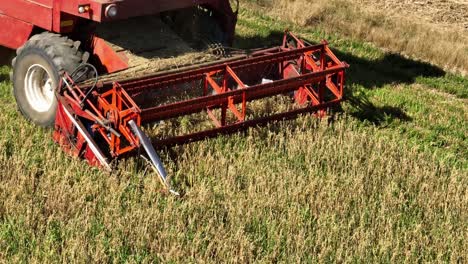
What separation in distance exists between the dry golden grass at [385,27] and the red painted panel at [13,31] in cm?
571

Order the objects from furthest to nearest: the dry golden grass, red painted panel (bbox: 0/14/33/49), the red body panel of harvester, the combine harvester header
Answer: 1. the dry golden grass
2. red painted panel (bbox: 0/14/33/49)
3. the red body panel of harvester
4. the combine harvester header

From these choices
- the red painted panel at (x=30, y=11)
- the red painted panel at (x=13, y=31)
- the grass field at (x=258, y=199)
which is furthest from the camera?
the red painted panel at (x=13, y=31)

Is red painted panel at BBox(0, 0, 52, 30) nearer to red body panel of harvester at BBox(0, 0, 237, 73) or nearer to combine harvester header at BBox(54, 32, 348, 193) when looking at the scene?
red body panel of harvester at BBox(0, 0, 237, 73)

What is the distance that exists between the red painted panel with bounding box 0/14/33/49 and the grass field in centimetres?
58

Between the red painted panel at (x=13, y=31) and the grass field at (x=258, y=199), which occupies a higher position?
the red painted panel at (x=13, y=31)

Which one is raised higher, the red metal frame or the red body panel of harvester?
the red body panel of harvester

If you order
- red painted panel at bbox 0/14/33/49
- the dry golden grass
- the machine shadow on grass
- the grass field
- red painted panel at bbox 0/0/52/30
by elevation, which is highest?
red painted panel at bbox 0/0/52/30

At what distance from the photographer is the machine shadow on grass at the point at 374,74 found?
7871 millimetres

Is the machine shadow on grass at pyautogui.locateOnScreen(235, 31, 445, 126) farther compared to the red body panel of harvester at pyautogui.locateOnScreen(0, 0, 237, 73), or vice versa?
the machine shadow on grass at pyautogui.locateOnScreen(235, 31, 445, 126)

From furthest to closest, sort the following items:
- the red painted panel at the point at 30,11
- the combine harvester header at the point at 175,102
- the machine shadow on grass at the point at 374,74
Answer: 1. the machine shadow on grass at the point at 374,74
2. the red painted panel at the point at 30,11
3. the combine harvester header at the point at 175,102

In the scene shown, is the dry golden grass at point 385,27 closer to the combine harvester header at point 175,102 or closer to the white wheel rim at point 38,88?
the combine harvester header at point 175,102

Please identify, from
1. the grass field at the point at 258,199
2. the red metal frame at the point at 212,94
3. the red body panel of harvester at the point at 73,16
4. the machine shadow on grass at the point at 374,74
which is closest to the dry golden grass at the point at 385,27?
the machine shadow on grass at the point at 374,74

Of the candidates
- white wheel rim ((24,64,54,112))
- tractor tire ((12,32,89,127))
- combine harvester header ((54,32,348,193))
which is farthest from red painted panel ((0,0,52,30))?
combine harvester header ((54,32,348,193))

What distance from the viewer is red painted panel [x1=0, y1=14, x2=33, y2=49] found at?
698 cm
